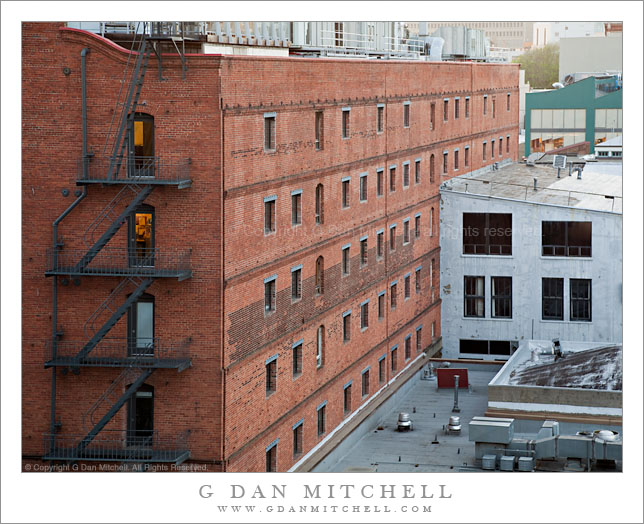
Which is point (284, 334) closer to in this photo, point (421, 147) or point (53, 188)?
point (53, 188)

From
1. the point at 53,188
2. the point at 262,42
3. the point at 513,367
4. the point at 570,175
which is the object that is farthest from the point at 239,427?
the point at 570,175

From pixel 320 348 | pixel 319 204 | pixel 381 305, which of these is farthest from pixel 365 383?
pixel 319 204

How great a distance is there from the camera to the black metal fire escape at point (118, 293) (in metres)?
34.5

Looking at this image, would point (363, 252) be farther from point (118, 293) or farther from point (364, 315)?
point (118, 293)

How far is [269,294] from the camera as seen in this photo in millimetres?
39156

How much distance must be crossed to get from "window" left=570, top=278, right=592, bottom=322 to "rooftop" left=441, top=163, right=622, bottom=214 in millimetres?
3643

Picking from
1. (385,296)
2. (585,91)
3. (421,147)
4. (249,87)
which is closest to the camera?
(249,87)

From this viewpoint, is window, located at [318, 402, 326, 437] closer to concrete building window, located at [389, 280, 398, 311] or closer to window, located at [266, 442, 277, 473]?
window, located at [266, 442, 277, 473]

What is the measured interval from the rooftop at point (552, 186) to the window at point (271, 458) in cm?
2490

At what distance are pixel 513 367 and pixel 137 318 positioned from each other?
23.1 meters

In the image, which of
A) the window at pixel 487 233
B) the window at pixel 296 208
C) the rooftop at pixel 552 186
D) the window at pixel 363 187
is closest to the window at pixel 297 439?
the window at pixel 296 208

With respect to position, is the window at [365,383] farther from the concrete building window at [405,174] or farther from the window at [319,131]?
the window at [319,131]

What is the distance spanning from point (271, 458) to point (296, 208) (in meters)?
8.63

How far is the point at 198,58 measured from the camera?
34.2 metres
